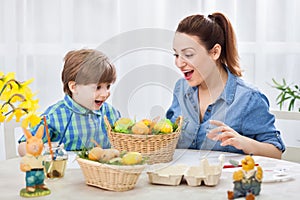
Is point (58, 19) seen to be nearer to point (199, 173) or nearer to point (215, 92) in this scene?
point (215, 92)

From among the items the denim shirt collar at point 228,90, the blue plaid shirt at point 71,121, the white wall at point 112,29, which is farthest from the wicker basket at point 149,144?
the white wall at point 112,29

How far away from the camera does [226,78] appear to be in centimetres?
216

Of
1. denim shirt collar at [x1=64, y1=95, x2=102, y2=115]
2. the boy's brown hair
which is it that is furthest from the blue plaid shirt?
the boy's brown hair

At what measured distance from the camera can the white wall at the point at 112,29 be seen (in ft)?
10.2

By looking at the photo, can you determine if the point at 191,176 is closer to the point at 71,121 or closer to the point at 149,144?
the point at 149,144

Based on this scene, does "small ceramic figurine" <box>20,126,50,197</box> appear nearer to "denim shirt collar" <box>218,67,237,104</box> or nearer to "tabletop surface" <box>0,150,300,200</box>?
"tabletop surface" <box>0,150,300,200</box>

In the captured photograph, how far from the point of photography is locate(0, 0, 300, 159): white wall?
3.10 meters

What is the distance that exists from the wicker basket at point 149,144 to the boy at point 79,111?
0.07 m

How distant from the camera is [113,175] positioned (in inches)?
55.5

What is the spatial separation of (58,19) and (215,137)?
161 centimetres

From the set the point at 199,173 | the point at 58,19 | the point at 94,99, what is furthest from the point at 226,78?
the point at 58,19

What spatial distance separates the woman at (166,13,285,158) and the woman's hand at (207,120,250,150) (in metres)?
0.04

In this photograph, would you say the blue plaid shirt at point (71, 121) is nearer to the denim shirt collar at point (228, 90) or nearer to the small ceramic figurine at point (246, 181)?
the denim shirt collar at point (228, 90)

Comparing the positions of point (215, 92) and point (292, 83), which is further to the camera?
point (292, 83)
